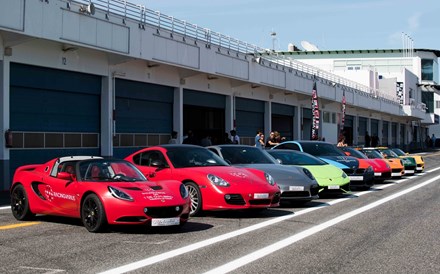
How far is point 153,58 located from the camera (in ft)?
72.4

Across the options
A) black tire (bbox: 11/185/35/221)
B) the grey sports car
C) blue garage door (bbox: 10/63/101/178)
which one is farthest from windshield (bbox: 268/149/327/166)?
black tire (bbox: 11/185/35/221)

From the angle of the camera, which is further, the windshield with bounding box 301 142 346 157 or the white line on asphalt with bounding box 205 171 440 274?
the windshield with bounding box 301 142 346 157

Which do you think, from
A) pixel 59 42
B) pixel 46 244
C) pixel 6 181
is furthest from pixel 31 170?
pixel 59 42

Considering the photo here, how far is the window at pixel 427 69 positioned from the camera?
90.4m

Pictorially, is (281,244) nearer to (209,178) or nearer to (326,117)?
(209,178)

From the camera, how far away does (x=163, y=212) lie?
9141 millimetres

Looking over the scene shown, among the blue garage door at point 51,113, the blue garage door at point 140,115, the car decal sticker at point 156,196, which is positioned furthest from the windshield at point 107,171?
the blue garage door at point 140,115

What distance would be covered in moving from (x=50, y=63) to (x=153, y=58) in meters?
4.58

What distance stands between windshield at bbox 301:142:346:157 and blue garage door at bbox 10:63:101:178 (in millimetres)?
7464

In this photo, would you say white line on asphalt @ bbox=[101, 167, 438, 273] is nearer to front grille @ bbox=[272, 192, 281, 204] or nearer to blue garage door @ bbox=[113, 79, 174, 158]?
front grille @ bbox=[272, 192, 281, 204]

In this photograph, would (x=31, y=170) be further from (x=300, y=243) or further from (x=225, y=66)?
(x=225, y=66)

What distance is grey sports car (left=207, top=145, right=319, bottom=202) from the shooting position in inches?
514

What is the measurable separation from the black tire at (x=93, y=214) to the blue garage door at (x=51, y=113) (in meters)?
8.93

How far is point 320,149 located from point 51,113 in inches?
343
